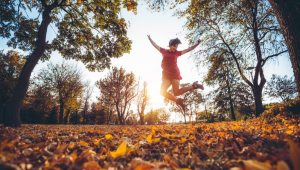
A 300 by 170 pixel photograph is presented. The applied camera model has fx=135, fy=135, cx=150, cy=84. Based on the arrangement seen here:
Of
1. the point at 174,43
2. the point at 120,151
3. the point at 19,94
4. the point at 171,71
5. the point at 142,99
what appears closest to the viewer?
the point at 120,151

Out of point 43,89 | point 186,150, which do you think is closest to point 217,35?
point 186,150

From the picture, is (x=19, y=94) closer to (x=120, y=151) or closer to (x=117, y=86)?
(x=120, y=151)

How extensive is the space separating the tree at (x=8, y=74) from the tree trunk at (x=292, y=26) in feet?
65.9

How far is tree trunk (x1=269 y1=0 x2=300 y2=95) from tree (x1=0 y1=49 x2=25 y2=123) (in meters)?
20.1

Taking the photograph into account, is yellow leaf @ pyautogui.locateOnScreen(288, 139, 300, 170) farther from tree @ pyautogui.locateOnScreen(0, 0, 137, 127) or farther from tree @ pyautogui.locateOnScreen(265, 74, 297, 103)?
tree @ pyautogui.locateOnScreen(265, 74, 297, 103)

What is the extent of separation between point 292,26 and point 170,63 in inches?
93.2

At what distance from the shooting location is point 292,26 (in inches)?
85.2

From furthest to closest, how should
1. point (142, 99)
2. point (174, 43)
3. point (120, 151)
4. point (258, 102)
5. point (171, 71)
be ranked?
point (142, 99), point (258, 102), point (174, 43), point (171, 71), point (120, 151)

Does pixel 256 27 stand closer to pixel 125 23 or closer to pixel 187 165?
pixel 125 23

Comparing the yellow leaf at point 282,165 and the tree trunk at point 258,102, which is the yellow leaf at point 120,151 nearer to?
the yellow leaf at point 282,165

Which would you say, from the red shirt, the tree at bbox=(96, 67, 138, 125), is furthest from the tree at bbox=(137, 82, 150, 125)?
the red shirt

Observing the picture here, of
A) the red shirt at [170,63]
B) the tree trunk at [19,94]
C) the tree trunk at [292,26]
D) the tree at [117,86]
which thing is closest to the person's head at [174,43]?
the red shirt at [170,63]

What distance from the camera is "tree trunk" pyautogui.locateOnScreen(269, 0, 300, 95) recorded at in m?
2.12

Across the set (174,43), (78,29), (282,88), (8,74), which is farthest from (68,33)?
(282,88)
